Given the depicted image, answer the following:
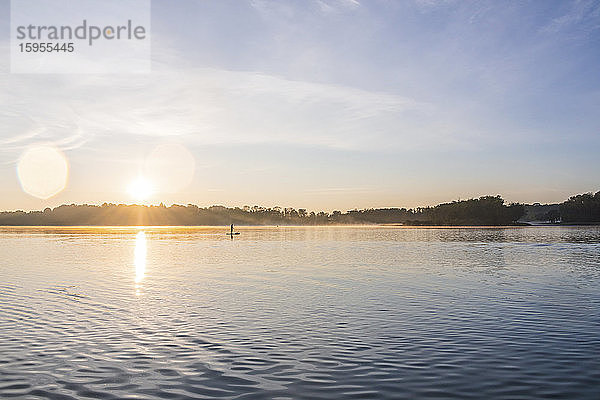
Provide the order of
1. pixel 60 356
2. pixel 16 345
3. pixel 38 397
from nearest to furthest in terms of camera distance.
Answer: pixel 38 397 → pixel 60 356 → pixel 16 345

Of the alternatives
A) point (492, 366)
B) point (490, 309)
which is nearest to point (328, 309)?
point (490, 309)

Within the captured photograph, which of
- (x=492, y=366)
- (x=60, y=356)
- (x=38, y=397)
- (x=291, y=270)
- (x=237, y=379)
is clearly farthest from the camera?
(x=291, y=270)

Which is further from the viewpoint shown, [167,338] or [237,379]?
[167,338]

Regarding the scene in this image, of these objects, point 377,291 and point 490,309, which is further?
point 377,291

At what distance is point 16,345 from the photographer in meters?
20.3

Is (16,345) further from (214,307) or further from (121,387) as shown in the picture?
(214,307)

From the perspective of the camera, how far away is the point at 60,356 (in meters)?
18.8

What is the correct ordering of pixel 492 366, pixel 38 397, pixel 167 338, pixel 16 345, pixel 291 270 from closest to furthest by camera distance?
pixel 38 397 → pixel 492 366 → pixel 16 345 → pixel 167 338 → pixel 291 270

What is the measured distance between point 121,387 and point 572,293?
1163 inches

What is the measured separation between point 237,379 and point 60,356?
737 cm

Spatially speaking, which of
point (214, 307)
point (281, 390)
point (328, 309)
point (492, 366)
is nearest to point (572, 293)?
point (328, 309)

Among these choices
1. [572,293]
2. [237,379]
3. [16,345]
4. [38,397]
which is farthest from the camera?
[572,293]

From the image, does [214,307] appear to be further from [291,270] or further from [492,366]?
[291,270]

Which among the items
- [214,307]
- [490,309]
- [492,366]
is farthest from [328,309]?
[492,366]
